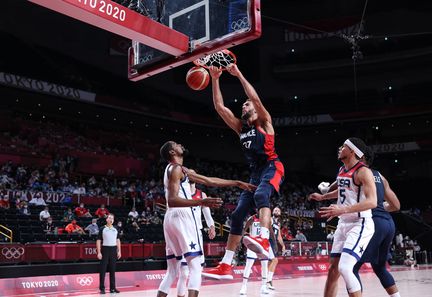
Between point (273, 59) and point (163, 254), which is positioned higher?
point (273, 59)

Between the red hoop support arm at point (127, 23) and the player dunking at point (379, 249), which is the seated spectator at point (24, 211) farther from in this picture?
the player dunking at point (379, 249)

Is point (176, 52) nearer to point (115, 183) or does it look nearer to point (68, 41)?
point (115, 183)

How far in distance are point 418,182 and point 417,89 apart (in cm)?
721

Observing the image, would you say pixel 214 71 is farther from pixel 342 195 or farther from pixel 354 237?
pixel 354 237

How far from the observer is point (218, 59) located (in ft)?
23.5

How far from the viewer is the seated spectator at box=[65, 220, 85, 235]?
16391 mm

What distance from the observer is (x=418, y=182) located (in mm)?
38438

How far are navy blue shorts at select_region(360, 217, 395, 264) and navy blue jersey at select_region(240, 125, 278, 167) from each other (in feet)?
5.15

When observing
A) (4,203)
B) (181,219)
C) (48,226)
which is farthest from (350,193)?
(4,203)

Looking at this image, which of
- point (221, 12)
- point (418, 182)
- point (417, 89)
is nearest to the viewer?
point (221, 12)

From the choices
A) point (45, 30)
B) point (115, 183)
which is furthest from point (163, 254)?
point (45, 30)

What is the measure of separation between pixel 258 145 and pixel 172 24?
86.5 inches

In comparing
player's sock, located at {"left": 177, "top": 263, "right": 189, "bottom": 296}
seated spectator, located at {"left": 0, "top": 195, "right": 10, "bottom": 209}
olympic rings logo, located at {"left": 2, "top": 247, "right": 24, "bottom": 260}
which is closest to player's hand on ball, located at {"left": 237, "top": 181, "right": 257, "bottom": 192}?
player's sock, located at {"left": 177, "top": 263, "right": 189, "bottom": 296}

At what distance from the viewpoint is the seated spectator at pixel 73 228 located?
53.8 ft
